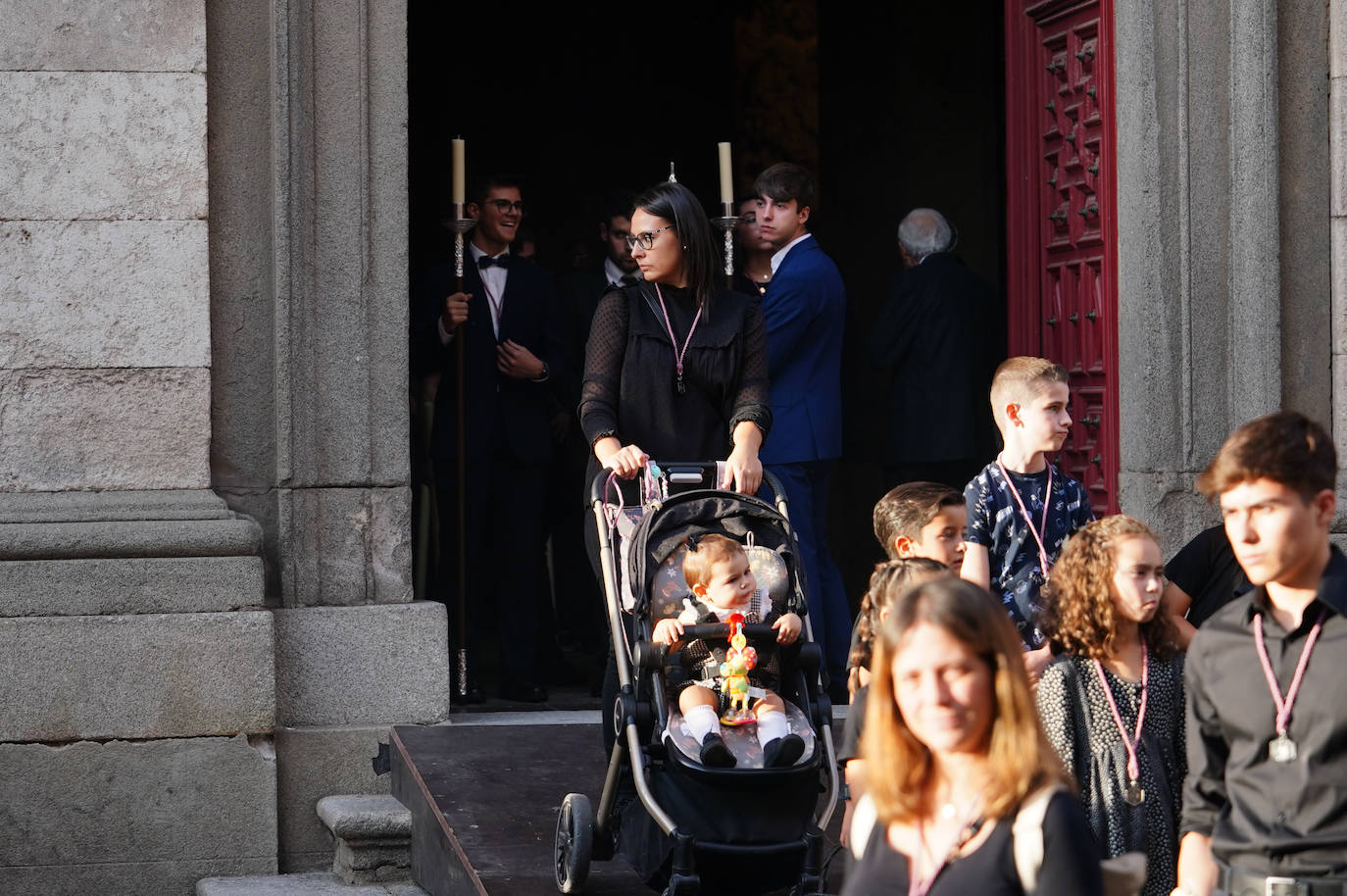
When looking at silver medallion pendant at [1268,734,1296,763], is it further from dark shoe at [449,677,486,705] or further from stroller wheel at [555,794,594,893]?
dark shoe at [449,677,486,705]

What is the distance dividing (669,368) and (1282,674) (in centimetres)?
287

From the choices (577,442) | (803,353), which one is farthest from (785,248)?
(577,442)

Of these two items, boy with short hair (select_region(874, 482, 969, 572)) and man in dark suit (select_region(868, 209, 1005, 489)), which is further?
man in dark suit (select_region(868, 209, 1005, 489))

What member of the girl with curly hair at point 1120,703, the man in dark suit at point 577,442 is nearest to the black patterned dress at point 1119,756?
the girl with curly hair at point 1120,703

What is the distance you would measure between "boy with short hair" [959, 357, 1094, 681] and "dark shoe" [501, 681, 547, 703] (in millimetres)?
3016

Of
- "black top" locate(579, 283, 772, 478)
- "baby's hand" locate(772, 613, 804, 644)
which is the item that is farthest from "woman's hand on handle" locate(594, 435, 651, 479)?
"baby's hand" locate(772, 613, 804, 644)

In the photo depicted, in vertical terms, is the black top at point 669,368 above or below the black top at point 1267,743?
above

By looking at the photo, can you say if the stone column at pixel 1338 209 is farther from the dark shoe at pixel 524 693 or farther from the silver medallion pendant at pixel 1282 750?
the silver medallion pendant at pixel 1282 750

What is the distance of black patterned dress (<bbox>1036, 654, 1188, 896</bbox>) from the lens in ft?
13.8

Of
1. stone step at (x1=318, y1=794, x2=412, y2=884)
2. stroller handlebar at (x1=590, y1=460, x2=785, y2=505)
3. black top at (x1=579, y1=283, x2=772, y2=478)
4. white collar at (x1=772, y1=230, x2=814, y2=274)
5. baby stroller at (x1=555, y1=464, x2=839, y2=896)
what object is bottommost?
stone step at (x1=318, y1=794, x2=412, y2=884)

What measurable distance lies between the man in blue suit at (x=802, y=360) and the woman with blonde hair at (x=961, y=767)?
15.0 feet

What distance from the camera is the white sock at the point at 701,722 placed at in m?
4.77

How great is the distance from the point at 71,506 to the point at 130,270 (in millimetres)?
830

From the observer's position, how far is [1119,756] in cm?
422
